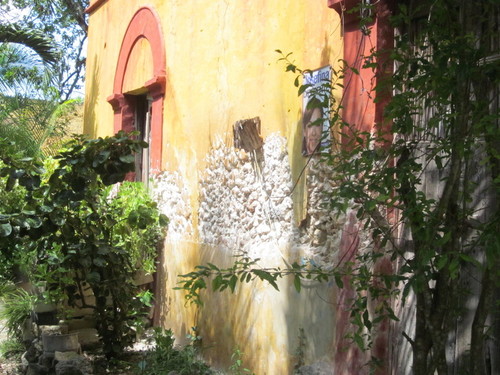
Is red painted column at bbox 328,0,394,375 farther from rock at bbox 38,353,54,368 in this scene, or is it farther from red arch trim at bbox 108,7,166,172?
red arch trim at bbox 108,7,166,172

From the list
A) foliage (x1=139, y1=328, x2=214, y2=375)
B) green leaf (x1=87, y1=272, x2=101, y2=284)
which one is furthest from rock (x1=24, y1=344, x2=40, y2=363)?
foliage (x1=139, y1=328, x2=214, y2=375)

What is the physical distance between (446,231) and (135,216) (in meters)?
4.03

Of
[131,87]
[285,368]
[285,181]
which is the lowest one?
[285,368]

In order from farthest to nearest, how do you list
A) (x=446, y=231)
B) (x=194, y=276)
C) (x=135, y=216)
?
1. (x=135, y=216)
2. (x=194, y=276)
3. (x=446, y=231)

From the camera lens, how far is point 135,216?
6258mm

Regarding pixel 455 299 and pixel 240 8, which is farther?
pixel 240 8

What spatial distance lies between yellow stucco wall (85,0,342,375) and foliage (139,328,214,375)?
0.50 ft

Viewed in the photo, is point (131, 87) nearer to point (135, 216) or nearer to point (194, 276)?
point (135, 216)

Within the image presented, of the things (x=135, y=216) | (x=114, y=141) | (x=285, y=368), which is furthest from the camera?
(x=135, y=216)

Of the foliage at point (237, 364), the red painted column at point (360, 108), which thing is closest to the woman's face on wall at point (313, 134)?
the red painted column at point (360, 108)

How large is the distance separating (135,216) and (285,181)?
5.93 ft

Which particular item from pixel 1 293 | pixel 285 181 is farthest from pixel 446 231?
pixel 1 293

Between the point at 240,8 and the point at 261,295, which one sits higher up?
the point at 240,8

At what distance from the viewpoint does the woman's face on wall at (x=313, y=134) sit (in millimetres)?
4684
